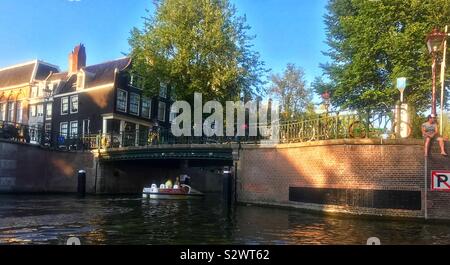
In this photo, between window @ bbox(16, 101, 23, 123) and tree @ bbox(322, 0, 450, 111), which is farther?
window @ bbox(16, 101, 23, 123)

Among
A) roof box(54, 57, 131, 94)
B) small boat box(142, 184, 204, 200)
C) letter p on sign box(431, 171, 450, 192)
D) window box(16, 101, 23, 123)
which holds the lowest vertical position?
small boat box(142, 184, 204, 200)

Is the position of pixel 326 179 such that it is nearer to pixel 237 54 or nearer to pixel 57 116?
pixel 237 54

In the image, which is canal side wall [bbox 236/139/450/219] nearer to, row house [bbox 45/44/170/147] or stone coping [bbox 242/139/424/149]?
stone coping [bbox 242/139/424/149]

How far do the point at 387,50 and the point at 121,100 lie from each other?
2234 cm

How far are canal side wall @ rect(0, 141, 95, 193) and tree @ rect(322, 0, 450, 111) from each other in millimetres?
19331

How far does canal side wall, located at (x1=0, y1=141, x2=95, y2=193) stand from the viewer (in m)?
29.6

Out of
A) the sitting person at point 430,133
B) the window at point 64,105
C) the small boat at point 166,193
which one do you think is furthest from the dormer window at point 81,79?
the sitting person at point 430,133

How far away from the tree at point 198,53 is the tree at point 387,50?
6.99 meters

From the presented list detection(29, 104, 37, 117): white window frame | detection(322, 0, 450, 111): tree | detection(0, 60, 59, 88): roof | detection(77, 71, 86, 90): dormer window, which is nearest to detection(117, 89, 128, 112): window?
detection(77, 71, 86, 90): dormer window

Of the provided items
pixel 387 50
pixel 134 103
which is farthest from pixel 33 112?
pixel 387 50

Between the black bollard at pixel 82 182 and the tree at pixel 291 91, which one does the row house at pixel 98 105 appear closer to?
the black bollard at pixel 82 182

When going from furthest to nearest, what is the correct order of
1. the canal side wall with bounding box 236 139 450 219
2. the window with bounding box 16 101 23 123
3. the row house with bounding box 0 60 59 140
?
the window with bounding box 16 101 23 123
the canal side wall with bounding box 236 139 450 219
the row house with bounding box 0 60 59 140
